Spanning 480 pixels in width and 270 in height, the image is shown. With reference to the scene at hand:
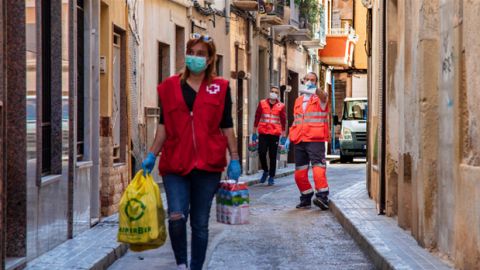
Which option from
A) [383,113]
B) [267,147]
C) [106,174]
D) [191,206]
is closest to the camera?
[191,206]

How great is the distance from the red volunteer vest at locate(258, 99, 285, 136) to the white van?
16.7 meters

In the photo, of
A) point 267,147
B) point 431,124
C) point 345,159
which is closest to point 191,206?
point 431,124

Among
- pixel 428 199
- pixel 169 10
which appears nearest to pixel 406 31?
pixel 428 199

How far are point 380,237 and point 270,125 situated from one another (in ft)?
40.3

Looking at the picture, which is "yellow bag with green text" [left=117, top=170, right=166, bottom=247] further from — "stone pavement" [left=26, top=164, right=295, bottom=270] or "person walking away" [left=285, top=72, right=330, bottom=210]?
"person walking away" [left=285, top=72, right=330, bottom=210]

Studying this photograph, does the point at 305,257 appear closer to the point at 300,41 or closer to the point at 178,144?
the point at 178,144

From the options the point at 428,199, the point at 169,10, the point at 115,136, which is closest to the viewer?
the point at 428,199

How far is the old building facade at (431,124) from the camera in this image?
29.1 feet

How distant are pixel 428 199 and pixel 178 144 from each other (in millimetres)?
3027

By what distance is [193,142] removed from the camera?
8656 mm

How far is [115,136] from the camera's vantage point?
1573cm

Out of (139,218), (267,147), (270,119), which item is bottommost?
(139,218)

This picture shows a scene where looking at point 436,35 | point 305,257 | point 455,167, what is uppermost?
point 436,35

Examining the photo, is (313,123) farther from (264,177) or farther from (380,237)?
(264,177)
